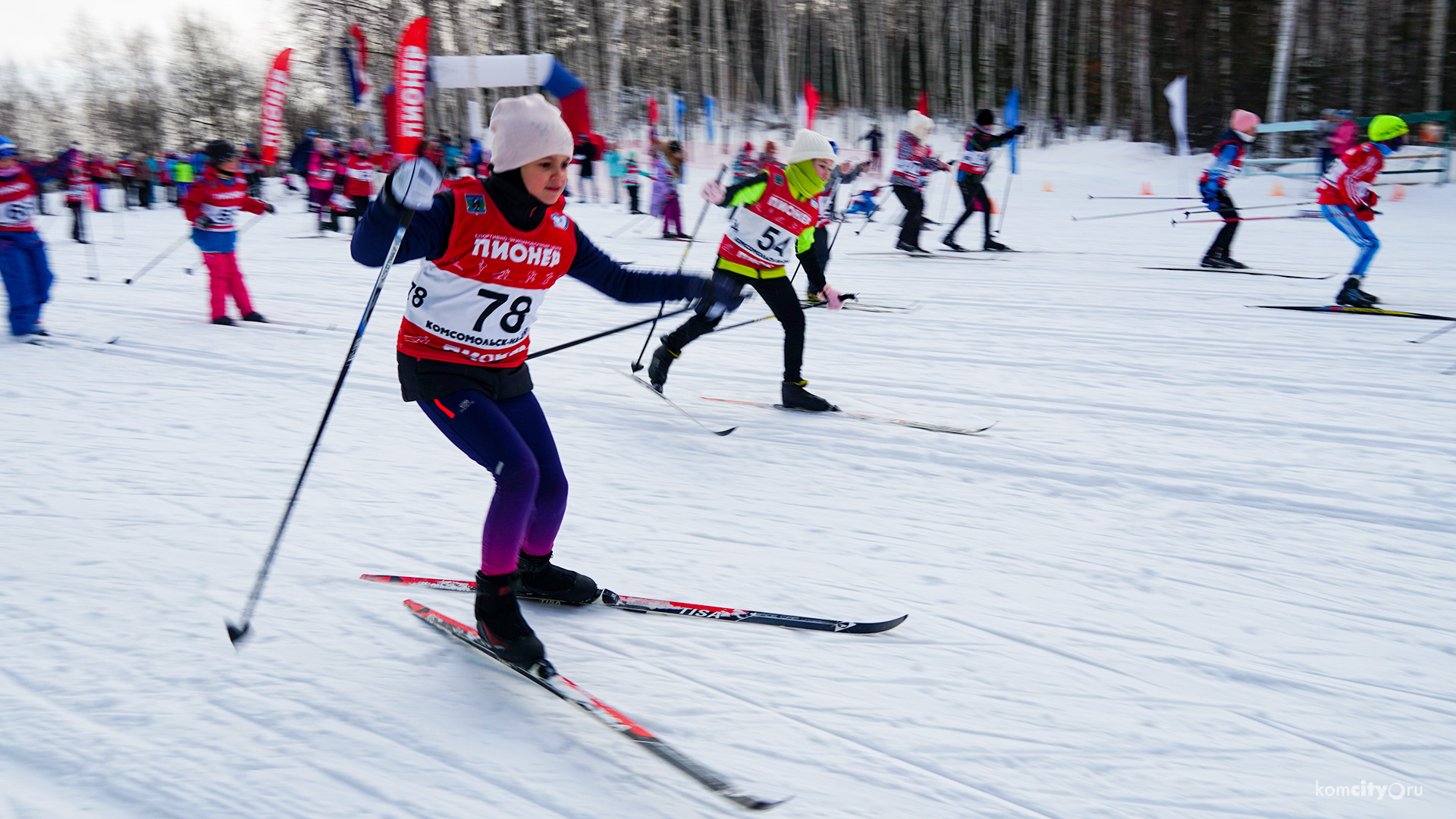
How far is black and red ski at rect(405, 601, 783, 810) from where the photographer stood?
187 centimetres

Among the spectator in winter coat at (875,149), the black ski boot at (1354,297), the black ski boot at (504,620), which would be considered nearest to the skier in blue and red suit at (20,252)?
the black ski boot at (504,620)

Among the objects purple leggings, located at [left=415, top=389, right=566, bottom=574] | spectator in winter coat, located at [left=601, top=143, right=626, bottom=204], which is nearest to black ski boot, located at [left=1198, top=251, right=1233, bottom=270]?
purple leggings, located at [left=415, top=389, right=566, bottom=574]

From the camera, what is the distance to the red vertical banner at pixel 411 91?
3129 millimetres

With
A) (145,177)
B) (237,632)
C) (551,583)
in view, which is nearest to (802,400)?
(551,583)

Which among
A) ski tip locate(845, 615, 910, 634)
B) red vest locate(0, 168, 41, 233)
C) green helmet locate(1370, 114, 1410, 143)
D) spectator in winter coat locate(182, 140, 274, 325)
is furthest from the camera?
green helmet locate(1370, 114, 1410, 143)

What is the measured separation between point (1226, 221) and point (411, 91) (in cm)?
893

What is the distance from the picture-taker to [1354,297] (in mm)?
7129

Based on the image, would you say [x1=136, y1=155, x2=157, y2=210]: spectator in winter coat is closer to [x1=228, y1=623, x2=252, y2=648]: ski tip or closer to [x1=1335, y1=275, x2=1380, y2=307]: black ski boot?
[x1=228, y1=623, x2=252, y2=648]: ski tip

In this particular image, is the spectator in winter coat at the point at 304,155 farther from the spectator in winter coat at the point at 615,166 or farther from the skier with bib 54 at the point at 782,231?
the skier with bib 54 at the point at 782,231

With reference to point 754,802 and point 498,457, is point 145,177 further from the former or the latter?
point 754,802

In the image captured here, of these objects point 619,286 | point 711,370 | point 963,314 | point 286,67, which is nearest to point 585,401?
point 711,370

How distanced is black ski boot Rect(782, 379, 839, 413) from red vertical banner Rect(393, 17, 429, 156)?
2394 millimetres

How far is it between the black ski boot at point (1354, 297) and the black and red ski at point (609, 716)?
298 inches

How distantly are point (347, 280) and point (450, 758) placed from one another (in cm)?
892
